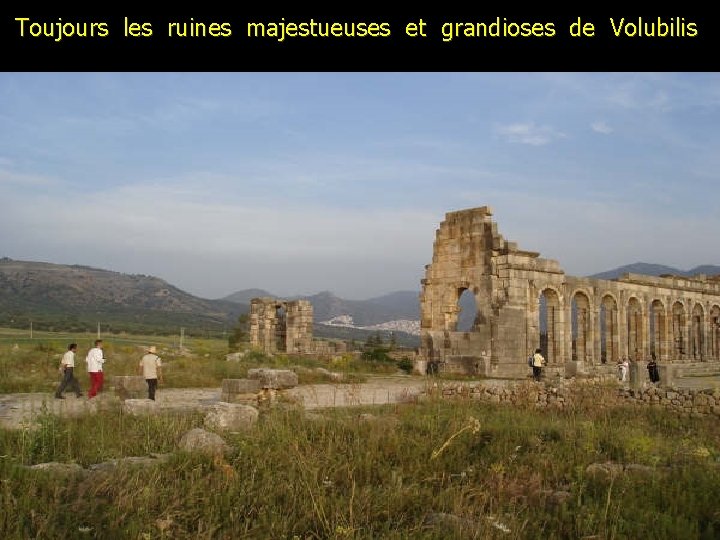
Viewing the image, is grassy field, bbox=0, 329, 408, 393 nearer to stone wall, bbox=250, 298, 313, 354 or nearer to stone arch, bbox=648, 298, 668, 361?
stone wall, bbox=250, 298, 313, 354

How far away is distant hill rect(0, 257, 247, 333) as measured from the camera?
8350 cm

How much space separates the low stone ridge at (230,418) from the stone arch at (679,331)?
2885 centimetres

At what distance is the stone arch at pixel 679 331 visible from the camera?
1291 inches

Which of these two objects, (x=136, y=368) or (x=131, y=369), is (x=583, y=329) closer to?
(x=136, y=368)

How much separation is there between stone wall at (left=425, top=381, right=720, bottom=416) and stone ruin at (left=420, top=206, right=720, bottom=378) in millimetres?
8128

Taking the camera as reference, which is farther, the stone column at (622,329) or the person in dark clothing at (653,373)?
the stone column at (622,329)

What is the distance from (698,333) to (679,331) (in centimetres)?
229

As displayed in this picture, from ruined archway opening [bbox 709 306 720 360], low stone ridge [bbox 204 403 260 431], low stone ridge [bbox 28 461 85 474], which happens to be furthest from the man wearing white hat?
ruined archway opening [bbox 709 306 720 360]

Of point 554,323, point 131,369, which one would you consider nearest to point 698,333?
point 554,323

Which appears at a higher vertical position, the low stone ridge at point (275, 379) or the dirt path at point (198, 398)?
the low stone ridge at point (275, 379)

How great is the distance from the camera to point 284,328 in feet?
108

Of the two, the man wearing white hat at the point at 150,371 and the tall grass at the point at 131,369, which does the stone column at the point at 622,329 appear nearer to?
the tall grass at the point at 131,369

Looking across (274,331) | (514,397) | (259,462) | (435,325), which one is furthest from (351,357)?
(259,462)

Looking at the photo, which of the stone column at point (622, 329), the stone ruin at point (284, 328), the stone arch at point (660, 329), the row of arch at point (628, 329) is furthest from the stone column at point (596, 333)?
the stone ruin at point (284, 328)
